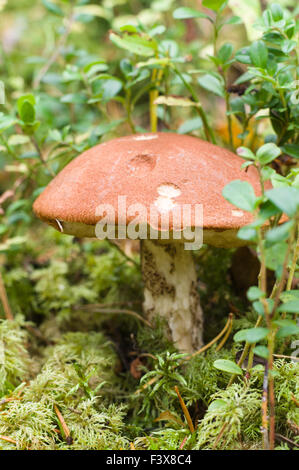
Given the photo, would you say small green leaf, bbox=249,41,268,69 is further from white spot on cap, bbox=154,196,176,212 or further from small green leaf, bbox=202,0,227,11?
white spot on cap, bbox=154,196,176,212

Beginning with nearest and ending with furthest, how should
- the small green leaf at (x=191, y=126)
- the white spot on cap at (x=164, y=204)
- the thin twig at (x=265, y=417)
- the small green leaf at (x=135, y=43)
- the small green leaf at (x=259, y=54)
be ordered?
the thin twig at (x=265, y=417)
the white spot on cap at (x=164, y=204)
the small green leaf at (x=259, y=54)
the small green leaf at (x=135, y=43)
the small green leaf at (x=191, y=126)

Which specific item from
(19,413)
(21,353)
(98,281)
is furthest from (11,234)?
(19,413)

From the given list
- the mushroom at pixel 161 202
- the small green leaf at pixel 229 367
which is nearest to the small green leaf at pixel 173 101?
the mushroom at pixel 161 202

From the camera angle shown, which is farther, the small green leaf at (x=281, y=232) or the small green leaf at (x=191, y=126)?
the small green leaf at (x=191, y=126)

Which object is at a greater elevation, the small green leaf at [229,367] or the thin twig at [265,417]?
the small green leaf at [229,367]

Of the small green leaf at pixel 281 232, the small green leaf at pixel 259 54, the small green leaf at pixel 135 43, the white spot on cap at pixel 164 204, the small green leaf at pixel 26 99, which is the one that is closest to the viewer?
the small green leaf at pixel 281 232

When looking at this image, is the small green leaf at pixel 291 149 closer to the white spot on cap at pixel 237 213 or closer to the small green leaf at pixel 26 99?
the white spot on cap at pixel 237 213

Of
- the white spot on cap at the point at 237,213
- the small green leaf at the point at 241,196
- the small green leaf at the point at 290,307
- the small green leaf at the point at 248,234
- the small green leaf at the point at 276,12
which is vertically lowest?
the small green leaf at the point at 290,307
